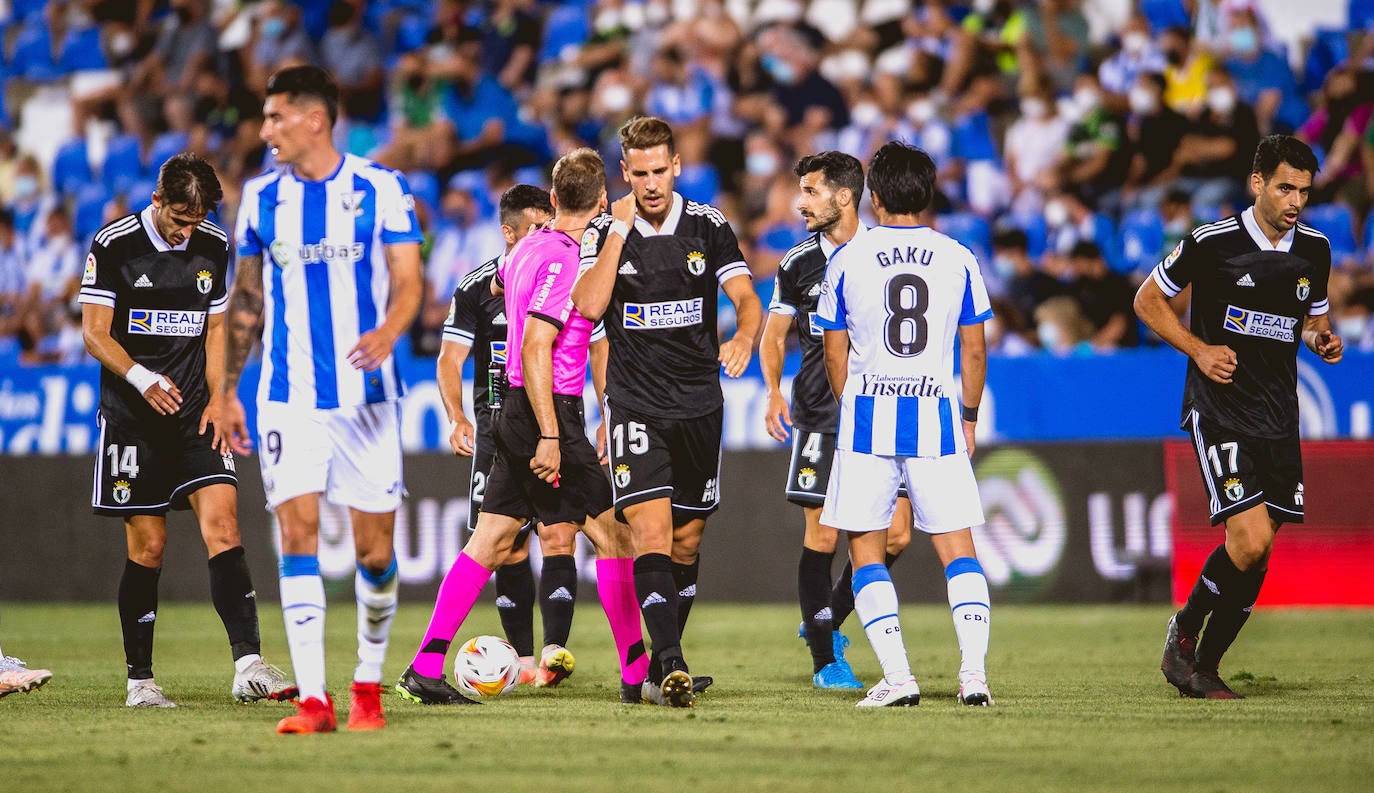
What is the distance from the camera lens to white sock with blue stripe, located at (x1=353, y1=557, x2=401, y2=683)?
5957mm

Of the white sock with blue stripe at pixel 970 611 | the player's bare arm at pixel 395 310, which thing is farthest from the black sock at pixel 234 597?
the white sock with blue stripe at pixel 970 611

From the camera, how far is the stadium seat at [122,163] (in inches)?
724

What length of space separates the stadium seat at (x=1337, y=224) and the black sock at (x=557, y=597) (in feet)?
28.1

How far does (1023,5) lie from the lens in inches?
646

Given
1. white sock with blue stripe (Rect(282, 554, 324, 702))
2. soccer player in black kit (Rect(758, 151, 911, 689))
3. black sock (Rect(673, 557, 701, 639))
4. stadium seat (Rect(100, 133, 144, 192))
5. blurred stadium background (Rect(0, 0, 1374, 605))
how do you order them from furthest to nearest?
stadium seat (Rect(100, 133, 144, 192)) → blurred stadium background (Rect(0, 0, 1374, 605)) → black sock (Rect(673, 557, 701, 639)) → soccer player in black kit (Rect(758, 151, 911, 689)) → white sock with blue stripe (Rect(282, 554, 324, 702))

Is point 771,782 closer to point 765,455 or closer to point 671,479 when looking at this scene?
point 671,479

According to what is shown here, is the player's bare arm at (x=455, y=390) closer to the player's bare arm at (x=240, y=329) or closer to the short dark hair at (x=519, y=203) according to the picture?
the short dark hair at (x=519, y=203)

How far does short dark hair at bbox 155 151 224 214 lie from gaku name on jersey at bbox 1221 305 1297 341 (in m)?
4.59


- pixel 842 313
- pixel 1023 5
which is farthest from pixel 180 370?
pixel 1023 5

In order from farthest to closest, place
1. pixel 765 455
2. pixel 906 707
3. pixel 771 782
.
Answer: pixel 765 455
pixel 906 707
pixel 771 782

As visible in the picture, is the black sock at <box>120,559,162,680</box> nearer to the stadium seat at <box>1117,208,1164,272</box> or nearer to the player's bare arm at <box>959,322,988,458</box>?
the player's bare arm at <box>959,322,988,458</box>

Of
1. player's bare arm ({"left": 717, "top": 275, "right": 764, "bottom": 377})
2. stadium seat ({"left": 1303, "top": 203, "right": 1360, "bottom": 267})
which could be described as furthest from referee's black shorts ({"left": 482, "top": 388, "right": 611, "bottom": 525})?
stadium seat ({"left": 1303, "top": 203, "right": 1360, "bottom": 267})

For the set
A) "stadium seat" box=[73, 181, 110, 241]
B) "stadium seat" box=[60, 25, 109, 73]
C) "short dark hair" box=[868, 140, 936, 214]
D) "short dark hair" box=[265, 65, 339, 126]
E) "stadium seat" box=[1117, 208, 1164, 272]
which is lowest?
"short dark hair" box=[868, 140, 936, 214]

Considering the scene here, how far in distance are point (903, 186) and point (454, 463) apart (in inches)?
285
